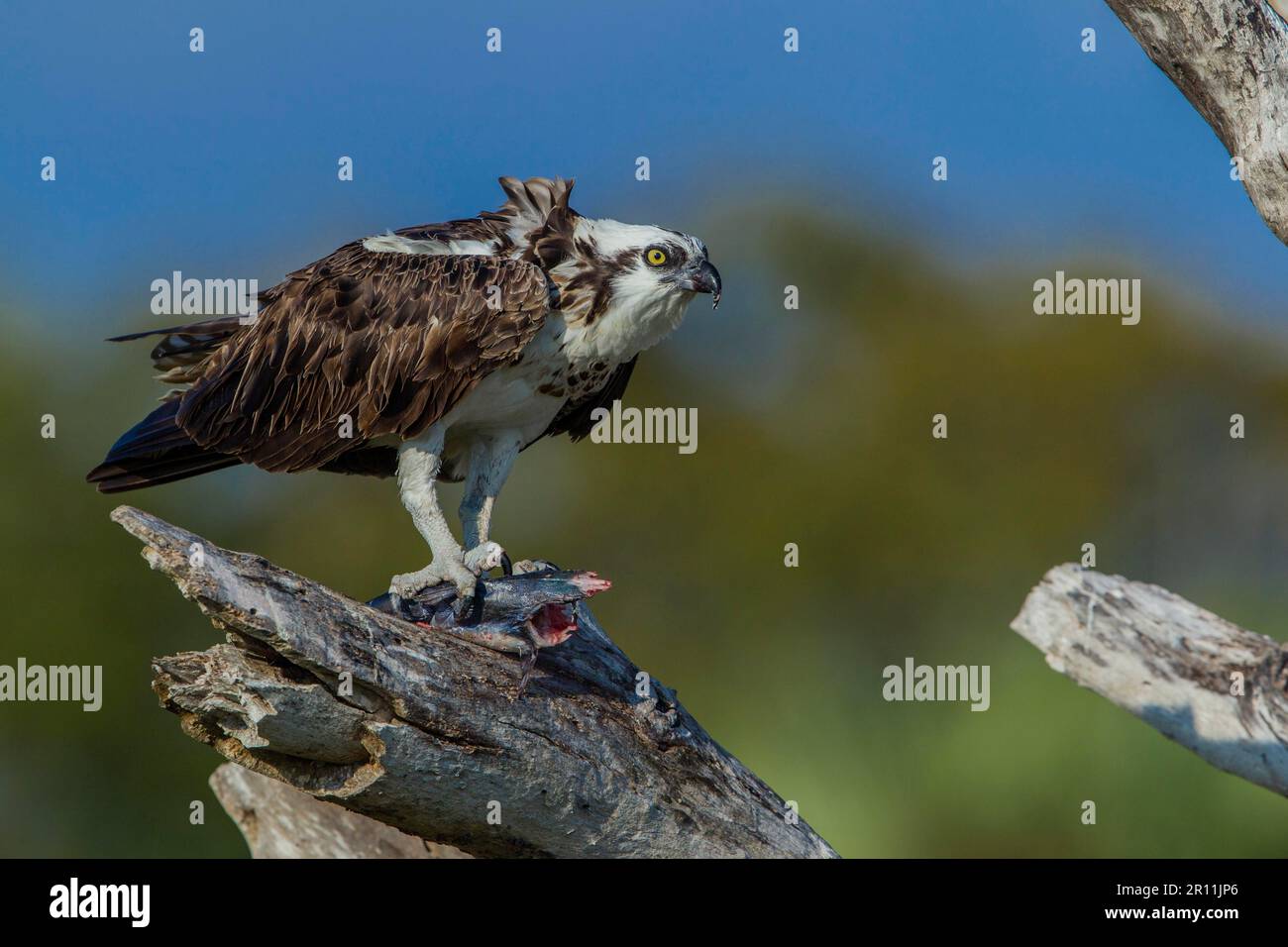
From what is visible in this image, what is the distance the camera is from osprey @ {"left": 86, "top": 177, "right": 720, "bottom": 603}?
7.23 m

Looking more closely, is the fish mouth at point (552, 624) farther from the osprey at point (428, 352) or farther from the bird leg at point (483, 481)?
the bird leg at point (483, 481)

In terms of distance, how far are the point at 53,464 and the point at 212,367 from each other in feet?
51.6

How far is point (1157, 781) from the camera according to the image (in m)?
17.1

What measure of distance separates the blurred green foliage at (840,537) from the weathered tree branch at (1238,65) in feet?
38.3

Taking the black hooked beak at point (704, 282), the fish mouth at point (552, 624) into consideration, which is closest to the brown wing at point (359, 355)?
the black hooked beak at point (704, 282)

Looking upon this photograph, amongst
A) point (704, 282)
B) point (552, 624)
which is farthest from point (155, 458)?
point (704, 282)

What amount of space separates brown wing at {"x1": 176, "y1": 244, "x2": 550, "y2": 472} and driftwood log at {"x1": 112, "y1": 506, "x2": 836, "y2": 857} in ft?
4.91

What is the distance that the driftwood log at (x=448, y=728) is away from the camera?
5555 mm

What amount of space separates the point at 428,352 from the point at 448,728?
219 cm

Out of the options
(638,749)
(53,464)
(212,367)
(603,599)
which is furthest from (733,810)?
(53,464)

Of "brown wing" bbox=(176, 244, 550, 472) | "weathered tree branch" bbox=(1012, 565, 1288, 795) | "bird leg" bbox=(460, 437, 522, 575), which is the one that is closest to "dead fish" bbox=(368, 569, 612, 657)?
"bird leg" bbox=(460, 437, 522, 575)

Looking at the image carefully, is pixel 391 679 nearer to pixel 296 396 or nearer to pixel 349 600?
pixel 349 600

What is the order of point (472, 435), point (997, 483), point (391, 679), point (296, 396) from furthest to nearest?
point (997, 483) < point (472, 435) < point (296, 396) < point (391, 679)

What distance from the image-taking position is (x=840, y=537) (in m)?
24.8
